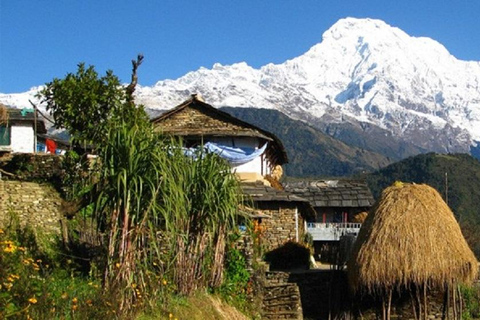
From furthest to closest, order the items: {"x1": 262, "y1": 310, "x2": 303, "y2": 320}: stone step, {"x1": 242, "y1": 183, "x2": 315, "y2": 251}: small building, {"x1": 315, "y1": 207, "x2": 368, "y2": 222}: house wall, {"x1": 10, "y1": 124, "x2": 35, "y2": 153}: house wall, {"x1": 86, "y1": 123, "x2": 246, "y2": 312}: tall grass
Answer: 1. {"x1": 315, "y1": 207, "x2": 368, "y2": 222}: house wall
2. {"x1": 10, "y1": 124, "x2": 35, "y2": 153}: house wall
3. {"x1": 242, "y1": 183, "x2": 315, "y2": 251}: small building
4. {"x1": 262, "y1": 310, "x2": 303, "y2": 320}: stone step
5. {"x1": 86, "y1": 123, "x2": 246, "y2": 312}: tall grass

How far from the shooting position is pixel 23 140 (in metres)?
37.8

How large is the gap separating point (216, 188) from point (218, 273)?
84.5 inches

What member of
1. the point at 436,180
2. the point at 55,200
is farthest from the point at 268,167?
the point at 436,180

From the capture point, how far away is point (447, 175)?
94938mm

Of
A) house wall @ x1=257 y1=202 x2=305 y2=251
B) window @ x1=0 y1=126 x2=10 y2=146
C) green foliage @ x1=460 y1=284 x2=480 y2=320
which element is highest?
window @ x1=0 y1=126 x2=10 y2=146

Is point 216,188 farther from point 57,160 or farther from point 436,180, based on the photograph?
point 436,180

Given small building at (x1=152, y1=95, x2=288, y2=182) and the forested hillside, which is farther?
the forested hillside

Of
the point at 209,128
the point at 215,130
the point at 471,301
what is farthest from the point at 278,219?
the point at 471,301

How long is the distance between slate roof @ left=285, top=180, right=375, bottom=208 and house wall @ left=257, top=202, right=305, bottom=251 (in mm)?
14337

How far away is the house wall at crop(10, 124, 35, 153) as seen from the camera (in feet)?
123

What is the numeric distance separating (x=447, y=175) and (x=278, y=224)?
7000 centimetres

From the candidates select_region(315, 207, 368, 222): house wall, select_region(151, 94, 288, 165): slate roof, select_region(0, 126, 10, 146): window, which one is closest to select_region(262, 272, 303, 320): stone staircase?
select_region(151, 94, 288, 165): slate roof

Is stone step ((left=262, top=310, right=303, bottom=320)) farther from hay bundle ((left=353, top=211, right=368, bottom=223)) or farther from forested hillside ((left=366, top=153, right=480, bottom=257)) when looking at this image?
forested hillside ((left=366, top=153, right=480, bottom=257))

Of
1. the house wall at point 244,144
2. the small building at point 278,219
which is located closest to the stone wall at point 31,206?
the small building at point 278,219
